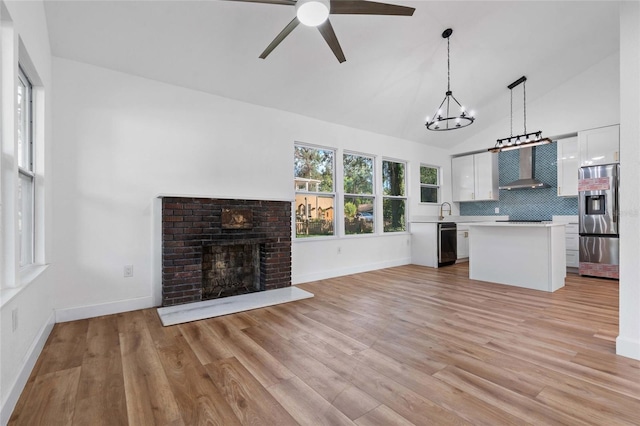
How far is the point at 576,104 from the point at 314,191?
16.5 feet

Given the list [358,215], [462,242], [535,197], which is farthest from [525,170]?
[358,215]

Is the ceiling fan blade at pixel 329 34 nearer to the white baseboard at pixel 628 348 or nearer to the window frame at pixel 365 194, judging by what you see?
the window frame at pixel 365 194

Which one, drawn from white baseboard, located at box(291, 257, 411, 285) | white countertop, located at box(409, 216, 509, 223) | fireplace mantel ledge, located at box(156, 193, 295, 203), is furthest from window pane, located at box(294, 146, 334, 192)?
white countertop, located at box(409, 216, 509, 223)

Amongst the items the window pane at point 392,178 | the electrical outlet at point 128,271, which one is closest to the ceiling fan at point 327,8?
the electrical outlet at point 128,271

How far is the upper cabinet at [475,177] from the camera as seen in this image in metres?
6.64

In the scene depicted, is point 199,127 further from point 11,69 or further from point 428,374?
point 428,374

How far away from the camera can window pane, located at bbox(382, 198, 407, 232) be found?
6031 millimetres

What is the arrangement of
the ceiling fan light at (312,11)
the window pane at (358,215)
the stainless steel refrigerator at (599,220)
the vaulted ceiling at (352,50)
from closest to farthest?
the ceiling fan light at (312,11), the vaulted ceiling at (352,50), the stainless steel refrigerator at (599,220), the window pane at (358,215)

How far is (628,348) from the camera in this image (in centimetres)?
217

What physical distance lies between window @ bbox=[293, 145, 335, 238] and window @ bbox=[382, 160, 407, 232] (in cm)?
136

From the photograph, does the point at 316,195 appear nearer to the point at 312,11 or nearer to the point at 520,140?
the point at 312,11

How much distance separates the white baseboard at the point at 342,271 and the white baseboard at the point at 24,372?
2758mm

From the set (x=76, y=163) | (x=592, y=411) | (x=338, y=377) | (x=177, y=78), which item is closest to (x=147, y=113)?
(x=177, y=78)

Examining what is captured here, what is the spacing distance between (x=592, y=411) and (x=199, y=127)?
426 cm
